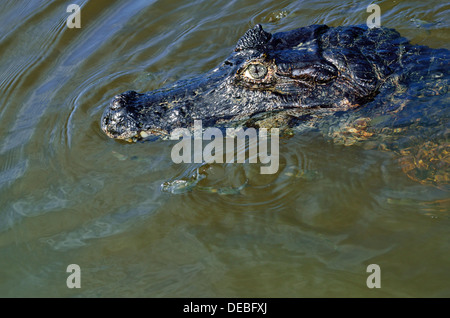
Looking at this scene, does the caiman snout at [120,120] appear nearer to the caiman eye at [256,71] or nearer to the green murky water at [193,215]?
the green murky water at [193,215]

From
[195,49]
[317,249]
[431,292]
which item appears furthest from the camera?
[195,49]

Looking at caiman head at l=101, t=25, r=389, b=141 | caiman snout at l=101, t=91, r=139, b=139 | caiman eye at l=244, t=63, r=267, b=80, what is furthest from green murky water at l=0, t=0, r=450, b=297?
caiman eye at l=244, t=63, r=267, b=80

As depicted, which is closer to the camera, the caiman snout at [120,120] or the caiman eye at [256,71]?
the caiman eye at [256,71]

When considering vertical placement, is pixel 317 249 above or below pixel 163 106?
below

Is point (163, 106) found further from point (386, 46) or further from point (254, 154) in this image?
point (386, 46)

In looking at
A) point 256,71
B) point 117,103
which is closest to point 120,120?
point 117,103

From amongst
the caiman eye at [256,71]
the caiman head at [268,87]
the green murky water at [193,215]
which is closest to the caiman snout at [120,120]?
the caiman head at [268,87]

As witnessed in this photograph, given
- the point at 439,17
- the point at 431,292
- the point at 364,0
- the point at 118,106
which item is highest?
the point at 364,0

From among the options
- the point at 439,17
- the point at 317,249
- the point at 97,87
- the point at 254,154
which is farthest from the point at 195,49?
the point at 317,249
